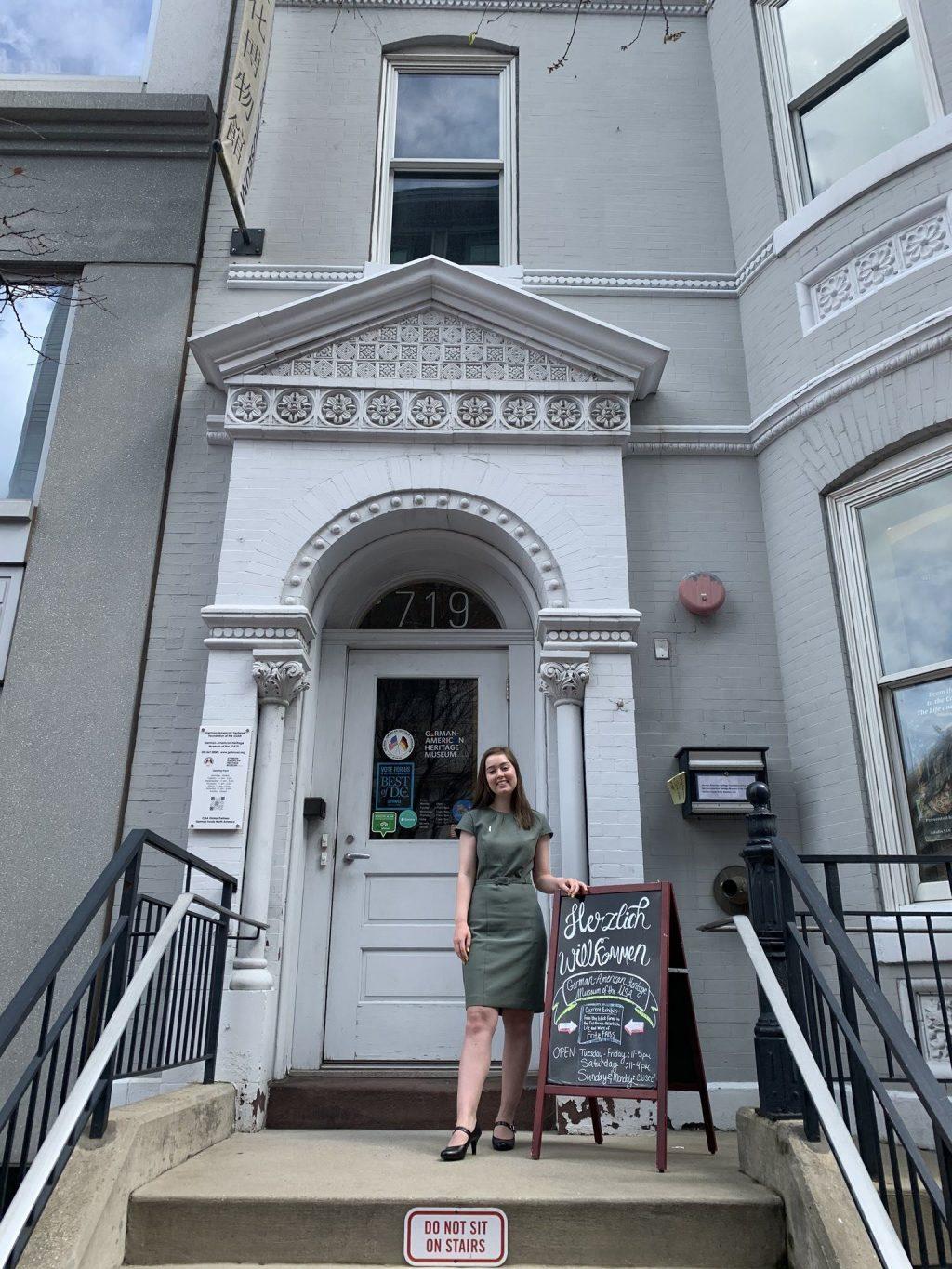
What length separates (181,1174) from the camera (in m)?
3.34

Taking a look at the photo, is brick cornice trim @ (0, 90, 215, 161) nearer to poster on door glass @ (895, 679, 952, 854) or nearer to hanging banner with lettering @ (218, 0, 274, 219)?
hanging banner with lettering @ (218, 0, 274, 219)

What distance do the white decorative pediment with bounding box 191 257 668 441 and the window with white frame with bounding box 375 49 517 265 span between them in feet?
3.31

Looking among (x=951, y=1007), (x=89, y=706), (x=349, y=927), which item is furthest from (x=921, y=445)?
(x=89, y=706)

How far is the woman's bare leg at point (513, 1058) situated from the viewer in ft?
12.9

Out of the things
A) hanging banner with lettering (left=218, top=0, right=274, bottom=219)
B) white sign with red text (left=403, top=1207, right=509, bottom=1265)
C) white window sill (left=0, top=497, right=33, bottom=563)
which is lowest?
white sign with red text (left=403, top=1207, right=509, bottom=1265)

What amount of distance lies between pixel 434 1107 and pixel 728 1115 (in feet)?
4.94

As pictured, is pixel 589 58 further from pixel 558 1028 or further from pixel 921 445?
pixel 558 1028

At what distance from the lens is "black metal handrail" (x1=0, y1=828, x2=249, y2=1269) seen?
277 cm

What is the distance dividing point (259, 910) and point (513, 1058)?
5.29ft

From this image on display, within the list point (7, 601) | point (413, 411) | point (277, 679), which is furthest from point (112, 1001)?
point (413, 411)

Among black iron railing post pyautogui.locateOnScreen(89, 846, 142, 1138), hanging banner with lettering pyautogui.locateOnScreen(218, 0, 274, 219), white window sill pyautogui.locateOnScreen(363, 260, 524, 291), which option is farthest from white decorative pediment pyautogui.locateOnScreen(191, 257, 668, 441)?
black iron railing post pyautogui.locateOnScreen(89, 846, 142, 1138)

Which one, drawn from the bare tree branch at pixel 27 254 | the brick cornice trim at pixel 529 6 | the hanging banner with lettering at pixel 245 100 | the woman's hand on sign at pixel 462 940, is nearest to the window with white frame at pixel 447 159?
the brick cornice trim at pixel 529 6

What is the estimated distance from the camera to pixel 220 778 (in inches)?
202

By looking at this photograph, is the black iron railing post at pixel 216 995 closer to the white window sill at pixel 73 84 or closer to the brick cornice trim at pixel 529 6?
the white window sill at pixel 73 84
